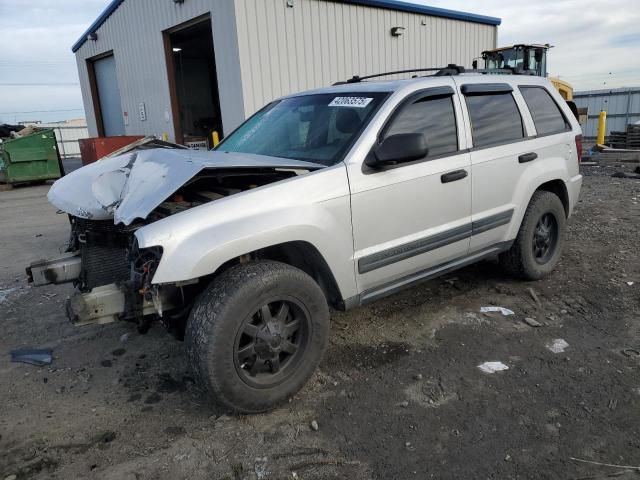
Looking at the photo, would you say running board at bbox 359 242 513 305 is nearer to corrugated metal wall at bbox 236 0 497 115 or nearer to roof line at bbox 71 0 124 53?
corrugated metal wall at bbox 236 0 497 115

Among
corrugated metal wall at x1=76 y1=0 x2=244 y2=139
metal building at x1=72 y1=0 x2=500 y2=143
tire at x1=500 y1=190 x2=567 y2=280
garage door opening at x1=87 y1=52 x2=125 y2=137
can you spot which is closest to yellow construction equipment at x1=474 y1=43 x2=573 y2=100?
metal building at x1=72 y1=0 x2=500 y2=143

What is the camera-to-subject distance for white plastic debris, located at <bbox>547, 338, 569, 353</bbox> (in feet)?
11.6

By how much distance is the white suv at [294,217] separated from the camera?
269 cm

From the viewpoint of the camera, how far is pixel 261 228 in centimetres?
276

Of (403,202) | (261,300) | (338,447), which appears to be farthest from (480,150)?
(338,447)

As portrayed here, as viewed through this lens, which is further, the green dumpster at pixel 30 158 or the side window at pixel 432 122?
the green dumpster at pixel 30 158

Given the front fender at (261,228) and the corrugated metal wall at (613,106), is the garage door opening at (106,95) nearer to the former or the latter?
the front fender at (261,228)

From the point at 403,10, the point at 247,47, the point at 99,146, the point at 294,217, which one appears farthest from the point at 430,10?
the point at 294,217

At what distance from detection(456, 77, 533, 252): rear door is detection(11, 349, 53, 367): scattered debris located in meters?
3.35

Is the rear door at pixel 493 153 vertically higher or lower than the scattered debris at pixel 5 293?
higher

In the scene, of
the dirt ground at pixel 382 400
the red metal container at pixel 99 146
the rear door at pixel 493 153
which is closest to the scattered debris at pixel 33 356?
the dirt ground at pixel 382 400

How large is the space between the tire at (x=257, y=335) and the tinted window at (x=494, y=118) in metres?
2.01

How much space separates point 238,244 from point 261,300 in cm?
34

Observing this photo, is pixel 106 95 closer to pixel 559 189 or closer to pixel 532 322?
pixel 559 189
